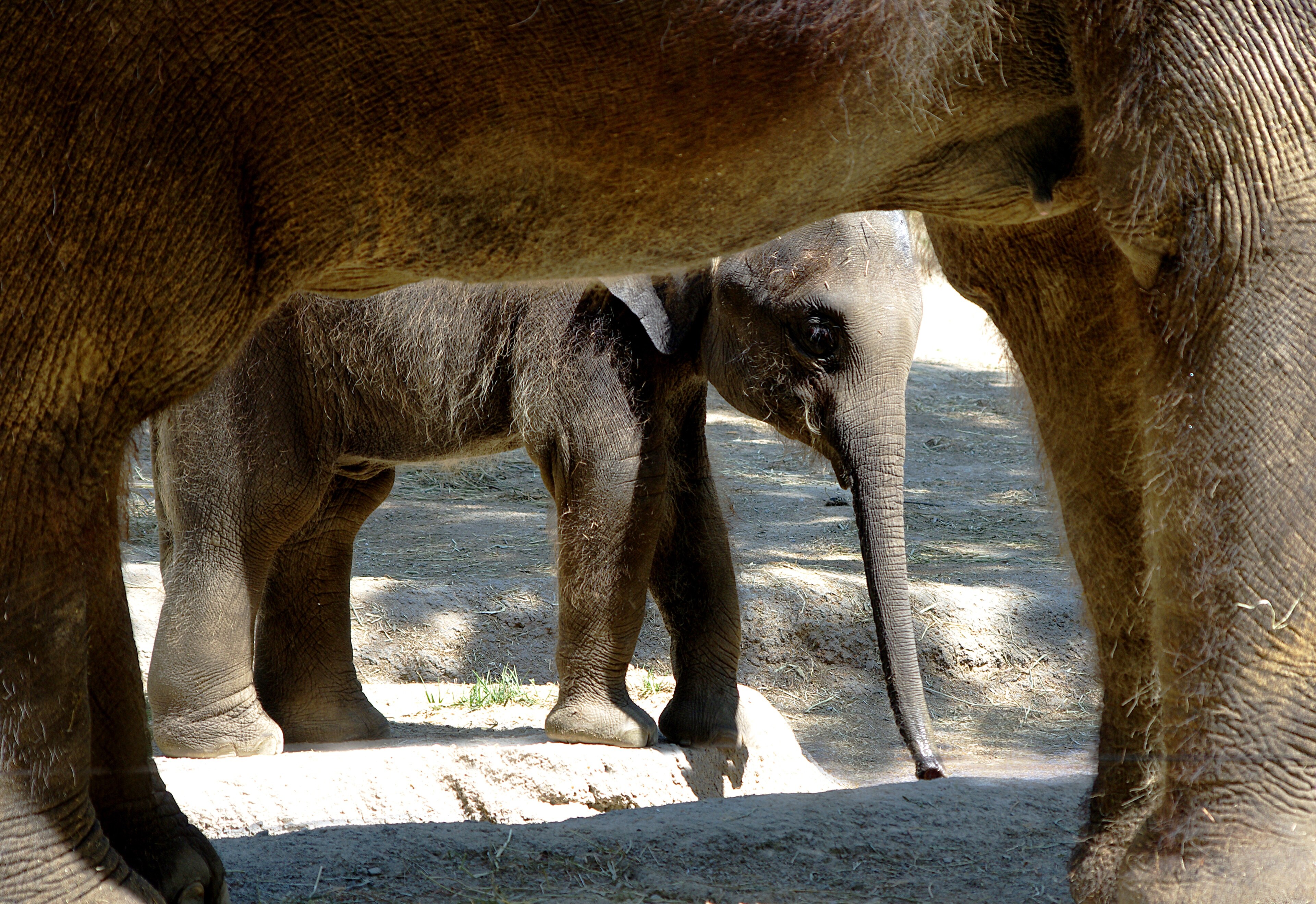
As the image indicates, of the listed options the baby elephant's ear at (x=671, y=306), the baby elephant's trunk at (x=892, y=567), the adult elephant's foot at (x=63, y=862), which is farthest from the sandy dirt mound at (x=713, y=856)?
the baby elephant's ear at (x=671, y=306)

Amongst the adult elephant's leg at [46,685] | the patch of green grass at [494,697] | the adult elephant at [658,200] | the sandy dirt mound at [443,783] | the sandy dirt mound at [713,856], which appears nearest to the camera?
the adult elephant at [658,200]

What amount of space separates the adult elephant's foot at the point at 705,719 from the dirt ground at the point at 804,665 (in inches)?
19.9

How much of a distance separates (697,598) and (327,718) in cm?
139

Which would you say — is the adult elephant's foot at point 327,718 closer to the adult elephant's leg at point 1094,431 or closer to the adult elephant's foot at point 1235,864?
the adult elephant's leg at point 1094,431

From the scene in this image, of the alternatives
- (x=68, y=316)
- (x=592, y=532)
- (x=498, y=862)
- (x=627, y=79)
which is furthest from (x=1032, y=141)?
(x=592, y=532)

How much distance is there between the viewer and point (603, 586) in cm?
432

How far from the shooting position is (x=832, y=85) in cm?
157

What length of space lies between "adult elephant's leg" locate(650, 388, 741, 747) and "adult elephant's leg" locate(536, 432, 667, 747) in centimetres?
30

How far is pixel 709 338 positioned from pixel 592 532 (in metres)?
0.73

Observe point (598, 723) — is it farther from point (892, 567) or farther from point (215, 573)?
point (215, 573)

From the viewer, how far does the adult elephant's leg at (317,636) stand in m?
5.04

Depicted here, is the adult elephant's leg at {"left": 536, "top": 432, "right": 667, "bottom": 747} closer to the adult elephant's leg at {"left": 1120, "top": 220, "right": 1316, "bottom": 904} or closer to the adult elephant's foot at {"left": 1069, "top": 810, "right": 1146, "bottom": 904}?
the adult elephant's foot at {"left": 1069, "top": 810, "right": 1146, "bottom": 904}

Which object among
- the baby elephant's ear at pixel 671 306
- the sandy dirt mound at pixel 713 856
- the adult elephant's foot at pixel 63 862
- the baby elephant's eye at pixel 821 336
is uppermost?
the baby elephant's ear at pixel 671 306

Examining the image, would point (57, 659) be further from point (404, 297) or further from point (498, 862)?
point (404, 297)
